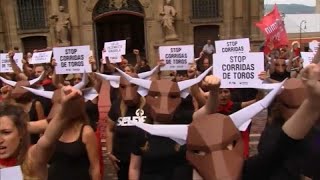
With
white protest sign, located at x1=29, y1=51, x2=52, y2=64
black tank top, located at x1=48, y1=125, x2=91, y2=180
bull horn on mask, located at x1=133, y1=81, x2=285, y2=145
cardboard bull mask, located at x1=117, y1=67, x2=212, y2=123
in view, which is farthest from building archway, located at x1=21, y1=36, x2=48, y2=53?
bull horn on mask, located at x1=133, y1=81, x2=285, y2=145

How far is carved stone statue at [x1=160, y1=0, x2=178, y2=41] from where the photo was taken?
71.8 ft

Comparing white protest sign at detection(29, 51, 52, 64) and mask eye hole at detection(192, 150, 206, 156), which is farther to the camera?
white protest sign at detection(29, 51, 52, 64)

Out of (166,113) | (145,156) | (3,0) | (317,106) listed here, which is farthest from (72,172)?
(3,0)

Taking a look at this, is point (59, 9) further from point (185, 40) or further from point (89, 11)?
point (185, 40)

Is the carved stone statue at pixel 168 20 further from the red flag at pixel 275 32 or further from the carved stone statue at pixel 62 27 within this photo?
the red flag at pixel 275 32

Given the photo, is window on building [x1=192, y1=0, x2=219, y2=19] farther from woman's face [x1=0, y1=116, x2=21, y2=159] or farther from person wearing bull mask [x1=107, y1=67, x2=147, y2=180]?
woman's face [x1=0, y1=116, x2=21, y2=159]

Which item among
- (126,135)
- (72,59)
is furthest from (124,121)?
(72,59)

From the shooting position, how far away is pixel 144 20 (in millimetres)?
23375

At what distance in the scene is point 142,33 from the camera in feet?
81.5

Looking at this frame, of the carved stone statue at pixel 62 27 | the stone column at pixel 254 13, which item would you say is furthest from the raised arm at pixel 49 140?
the stone column at pixel 254 13

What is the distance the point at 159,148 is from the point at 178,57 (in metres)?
4.38

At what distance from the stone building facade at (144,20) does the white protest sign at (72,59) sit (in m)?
15.1

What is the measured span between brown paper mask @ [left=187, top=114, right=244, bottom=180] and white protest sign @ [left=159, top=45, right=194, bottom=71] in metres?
5.32

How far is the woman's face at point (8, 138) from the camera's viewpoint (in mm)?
2432
